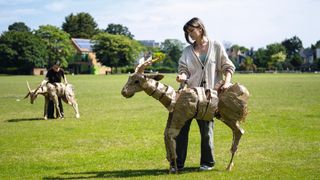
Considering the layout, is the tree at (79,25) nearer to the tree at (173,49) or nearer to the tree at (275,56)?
the tree at (173,49)

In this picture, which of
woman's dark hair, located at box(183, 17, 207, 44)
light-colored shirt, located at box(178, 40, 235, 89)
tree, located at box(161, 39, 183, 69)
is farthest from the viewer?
tree, located at box(161, 39, 183, 69)

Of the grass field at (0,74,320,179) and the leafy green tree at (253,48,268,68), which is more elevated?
the leafy green tree at (253,48,268,68)

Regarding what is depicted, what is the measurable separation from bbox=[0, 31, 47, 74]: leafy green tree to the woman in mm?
99704

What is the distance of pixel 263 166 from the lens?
9.25 meters

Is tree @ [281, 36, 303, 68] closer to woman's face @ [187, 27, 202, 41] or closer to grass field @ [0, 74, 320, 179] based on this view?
grass field @ [0, 74, 320, 179]

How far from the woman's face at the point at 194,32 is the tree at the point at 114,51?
10748cm

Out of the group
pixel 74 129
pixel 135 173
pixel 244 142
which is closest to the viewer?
pixel 135 173

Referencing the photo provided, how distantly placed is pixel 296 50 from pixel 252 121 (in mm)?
148800

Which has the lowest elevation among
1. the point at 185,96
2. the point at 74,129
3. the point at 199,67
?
the point at 74,129

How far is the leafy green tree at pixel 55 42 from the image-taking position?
11262cm

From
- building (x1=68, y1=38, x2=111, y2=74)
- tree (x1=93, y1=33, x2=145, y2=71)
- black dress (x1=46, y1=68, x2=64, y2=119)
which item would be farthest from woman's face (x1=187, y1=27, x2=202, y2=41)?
building (x1=68, y1=38, x2=111, y2=74)

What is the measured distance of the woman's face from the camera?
833 cm

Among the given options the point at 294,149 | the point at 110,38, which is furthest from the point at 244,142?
→ the point at 110,38

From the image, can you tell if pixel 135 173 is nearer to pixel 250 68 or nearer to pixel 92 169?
pixel 92 169
